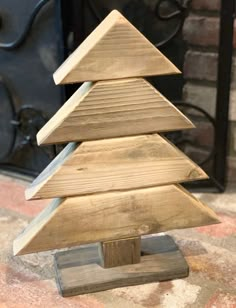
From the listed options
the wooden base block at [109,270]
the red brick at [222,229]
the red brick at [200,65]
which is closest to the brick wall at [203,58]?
the red brick at [200,65]

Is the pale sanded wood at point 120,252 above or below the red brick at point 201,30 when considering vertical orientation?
below

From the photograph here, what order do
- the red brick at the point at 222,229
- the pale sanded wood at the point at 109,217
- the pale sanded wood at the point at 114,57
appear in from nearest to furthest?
1. the pale sanded wood at the point at 114,57
2. the pale sanded wood at the point at 109,217
3. the red brick at the point at 222,229

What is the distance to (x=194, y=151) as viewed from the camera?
1.59 m

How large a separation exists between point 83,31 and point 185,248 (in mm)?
631

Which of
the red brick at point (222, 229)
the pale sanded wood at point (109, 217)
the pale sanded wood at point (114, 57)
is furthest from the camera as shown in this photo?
the red brick at point (222, 229)

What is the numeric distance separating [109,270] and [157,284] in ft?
0.36

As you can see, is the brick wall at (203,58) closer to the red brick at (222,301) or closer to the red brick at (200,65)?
the red brick at (200,65)

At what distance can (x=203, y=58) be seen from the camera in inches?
57.9

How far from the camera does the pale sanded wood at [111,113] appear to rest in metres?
0.99

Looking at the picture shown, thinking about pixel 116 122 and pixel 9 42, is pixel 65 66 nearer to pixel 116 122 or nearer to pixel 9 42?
pixel 116 122

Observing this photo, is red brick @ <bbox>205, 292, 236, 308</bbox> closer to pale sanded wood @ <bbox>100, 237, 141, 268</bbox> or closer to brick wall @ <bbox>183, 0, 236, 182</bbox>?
pale sanded wood @ <bbox>100, 237, 141, 268</bbox>

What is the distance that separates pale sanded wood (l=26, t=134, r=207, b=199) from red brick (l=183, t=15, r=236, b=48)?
1.64ft

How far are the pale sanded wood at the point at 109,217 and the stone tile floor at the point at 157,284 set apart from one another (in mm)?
131

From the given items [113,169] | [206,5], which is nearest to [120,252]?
[113,169]
